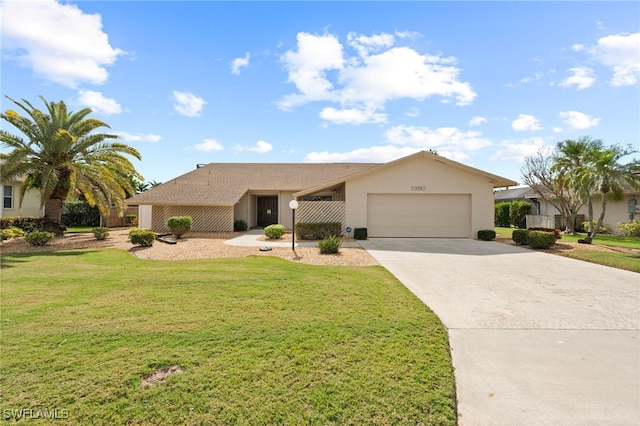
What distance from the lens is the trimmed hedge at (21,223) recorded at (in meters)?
17.0

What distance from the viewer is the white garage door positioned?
52.7ft

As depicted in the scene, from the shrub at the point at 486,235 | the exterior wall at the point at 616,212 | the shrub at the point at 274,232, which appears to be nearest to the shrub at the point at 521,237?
the shrub at the point at 486,235

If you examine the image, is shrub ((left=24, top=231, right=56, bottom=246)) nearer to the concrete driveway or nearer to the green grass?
the green grass

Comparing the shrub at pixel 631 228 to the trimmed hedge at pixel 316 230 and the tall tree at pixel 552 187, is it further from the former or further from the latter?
the trimmed hedge at pixel 316 230

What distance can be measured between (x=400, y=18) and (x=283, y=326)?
32.7 ft

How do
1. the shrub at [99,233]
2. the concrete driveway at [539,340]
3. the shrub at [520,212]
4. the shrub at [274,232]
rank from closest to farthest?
the concrete driveway at [539,340] → the shrub at [99,233] → the shrub at [274,232] → the shrub at [520,212]

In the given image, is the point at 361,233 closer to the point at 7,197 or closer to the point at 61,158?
the point at 61,158

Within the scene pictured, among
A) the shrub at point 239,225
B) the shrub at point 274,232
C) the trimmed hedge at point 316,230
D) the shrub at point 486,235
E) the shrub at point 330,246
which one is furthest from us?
the shrub at point 239,225

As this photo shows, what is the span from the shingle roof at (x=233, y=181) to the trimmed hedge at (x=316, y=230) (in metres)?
5.24

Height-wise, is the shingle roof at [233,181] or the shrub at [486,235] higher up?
the shingle roof at [233,181]

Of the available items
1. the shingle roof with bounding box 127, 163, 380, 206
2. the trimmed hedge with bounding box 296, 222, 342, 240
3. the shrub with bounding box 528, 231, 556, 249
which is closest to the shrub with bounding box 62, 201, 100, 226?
the shingle roof with bounding box 127, 163, 380, 206

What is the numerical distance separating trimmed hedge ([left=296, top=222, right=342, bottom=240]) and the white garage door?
6.62 ft

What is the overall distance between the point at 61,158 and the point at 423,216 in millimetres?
17876

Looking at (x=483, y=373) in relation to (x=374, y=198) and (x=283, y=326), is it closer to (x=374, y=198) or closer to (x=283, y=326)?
(x=283, y=326)
